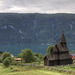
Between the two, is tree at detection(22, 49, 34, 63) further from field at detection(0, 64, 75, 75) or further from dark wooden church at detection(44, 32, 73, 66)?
field at detection(0, 64, 75, 75)

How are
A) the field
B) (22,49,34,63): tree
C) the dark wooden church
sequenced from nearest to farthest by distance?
the field
the dark wooden church
(22,49,34,63): tree

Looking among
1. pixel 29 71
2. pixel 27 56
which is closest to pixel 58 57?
pixel 27 56

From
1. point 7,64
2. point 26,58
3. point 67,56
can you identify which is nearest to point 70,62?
point 67,56

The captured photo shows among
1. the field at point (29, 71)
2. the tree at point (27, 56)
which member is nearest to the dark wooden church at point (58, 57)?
the field at point (29, 71)

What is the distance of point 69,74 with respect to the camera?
51.2 m

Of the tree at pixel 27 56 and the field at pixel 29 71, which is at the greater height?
the tree at pixel 27 56

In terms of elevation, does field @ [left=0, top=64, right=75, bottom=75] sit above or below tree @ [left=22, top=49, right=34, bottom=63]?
below

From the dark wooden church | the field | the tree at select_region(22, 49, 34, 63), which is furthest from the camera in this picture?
the tree at select_region(22, 49, 34, 63)

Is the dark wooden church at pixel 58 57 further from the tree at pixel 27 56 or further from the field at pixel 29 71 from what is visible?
the tree at pixel 27 56

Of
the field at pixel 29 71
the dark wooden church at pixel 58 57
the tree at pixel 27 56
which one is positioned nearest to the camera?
the field at pixel 29 71

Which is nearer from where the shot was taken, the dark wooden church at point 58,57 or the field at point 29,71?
the field at point 29,71

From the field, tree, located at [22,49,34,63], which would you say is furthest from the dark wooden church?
tree, located at [22,49,34,63]

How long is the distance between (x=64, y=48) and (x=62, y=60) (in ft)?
21.2

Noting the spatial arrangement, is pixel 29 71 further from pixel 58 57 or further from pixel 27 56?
pixel 27 56
